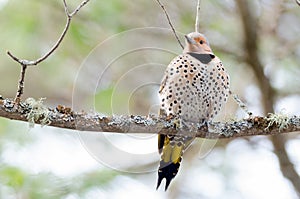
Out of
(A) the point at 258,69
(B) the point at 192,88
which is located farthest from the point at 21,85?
(A) the point at 258,69

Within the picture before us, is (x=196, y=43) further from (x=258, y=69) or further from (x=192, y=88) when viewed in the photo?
(x=258, y=69)

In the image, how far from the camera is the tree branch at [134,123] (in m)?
2.22

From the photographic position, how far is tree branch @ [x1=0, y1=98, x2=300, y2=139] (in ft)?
7.29

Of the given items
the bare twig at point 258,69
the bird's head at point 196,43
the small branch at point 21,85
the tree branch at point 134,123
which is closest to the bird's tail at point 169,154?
the tree branch at point 134,123

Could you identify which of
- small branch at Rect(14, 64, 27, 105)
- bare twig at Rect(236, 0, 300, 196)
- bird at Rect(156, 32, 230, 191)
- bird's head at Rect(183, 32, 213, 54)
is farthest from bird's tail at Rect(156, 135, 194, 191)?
small branch at Rect(14, 64, 27, 105)

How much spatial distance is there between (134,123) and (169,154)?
A: 0.65 m

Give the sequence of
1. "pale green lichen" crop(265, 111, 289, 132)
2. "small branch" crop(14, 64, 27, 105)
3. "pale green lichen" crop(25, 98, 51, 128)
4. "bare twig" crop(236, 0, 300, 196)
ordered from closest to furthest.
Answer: "small branch" crop(14, 64, 27, 105)
"pale green lichen" crop(25, 98, 51, 128)
"pale green lichen" crop(265, 111, 289, 132)
"bare twig" crop(236, 0, 300, 196)

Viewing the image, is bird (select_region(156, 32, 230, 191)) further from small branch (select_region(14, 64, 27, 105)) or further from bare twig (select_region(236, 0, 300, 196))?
small branch (select_region(14, 64, 27, 105))

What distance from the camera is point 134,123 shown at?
2.36m

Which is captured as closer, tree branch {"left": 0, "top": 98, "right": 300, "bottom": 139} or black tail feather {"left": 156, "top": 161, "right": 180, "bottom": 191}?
tree branch {"left": 0, "top": 98, "right": 300, "bottom": 139}

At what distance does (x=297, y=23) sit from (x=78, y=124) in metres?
2.43

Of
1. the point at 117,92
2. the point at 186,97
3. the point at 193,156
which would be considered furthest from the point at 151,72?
the point at 186,97

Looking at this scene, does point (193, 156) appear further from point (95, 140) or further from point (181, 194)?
point (95, 140)

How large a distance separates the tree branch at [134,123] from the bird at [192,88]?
0.63ft
